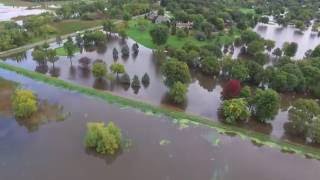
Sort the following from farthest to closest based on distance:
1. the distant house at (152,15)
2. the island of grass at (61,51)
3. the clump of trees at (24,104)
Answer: the distant house at (152,15) → the island of grass at (61,51) → the clump of trees at (24,104)

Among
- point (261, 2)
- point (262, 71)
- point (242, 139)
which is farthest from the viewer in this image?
point (261, 2)

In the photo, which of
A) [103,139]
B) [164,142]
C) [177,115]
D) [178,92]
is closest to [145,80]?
[178,92]

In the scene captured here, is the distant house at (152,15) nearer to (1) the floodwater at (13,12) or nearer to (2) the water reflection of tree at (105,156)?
(1) the floodwater at (13,12)

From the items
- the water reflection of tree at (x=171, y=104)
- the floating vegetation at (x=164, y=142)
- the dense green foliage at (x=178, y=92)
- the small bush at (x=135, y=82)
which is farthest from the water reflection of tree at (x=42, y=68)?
the floating vegetation at (x=164, y=142)

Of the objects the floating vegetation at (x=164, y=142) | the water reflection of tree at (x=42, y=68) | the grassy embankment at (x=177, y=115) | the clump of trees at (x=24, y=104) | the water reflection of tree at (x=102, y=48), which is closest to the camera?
the floating vegetation at (x=164, y=142)

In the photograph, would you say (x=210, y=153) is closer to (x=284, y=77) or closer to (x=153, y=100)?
(x=153, y=100)

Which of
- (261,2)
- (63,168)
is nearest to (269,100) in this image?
(63,168)
